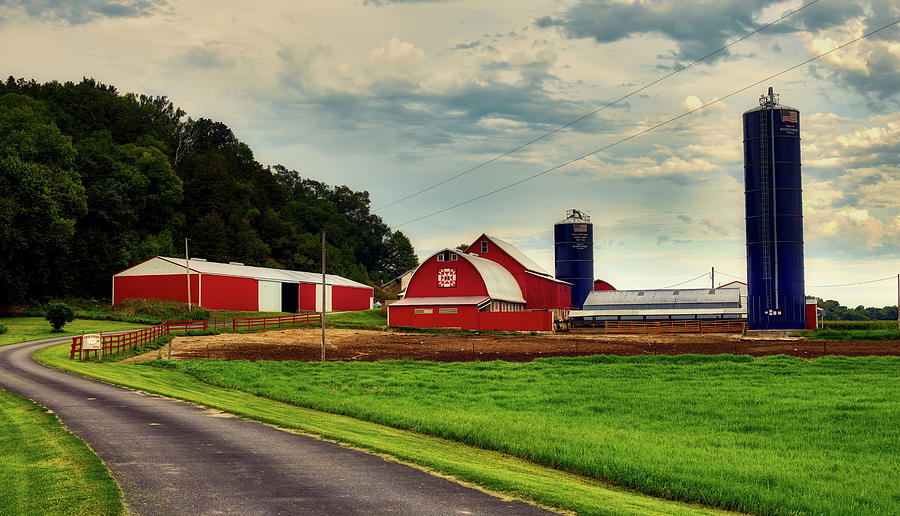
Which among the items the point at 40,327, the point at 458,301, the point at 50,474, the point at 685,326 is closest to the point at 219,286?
the point at 40,327

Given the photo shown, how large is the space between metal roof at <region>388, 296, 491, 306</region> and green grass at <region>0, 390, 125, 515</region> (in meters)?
58.8

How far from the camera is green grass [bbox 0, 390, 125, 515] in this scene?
460 inches

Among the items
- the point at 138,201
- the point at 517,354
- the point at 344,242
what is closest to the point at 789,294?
the point at 517,354

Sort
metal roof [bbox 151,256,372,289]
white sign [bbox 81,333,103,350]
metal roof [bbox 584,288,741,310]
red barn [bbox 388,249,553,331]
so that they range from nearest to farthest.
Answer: white sign [bbox 81,333,103,350]
red barn [bbox 388,249,553,331]
metal roof [bbox 151,256,372,289]
metal roof [bbox 584,288,741,310]

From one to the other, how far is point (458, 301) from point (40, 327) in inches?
1478

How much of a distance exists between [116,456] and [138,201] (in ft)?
303

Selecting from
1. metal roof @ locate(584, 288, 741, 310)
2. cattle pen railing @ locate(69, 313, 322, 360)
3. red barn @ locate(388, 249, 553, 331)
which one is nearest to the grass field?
cattle pen railing @ locate(69, 313, 322, 360)

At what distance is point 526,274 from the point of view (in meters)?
92.4

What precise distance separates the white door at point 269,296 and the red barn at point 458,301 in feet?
56.2

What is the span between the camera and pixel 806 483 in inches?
567

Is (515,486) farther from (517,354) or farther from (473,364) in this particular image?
(517,354)

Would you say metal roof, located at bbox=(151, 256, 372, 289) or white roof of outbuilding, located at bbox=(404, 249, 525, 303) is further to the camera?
metal roof, located at bbox=(151, 256, 372, 289)

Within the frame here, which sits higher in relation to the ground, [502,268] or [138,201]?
[138,201]

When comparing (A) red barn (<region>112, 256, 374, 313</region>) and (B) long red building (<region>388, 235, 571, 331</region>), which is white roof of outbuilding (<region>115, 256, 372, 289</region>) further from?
(B) long red building (<region>388, 235, 571, 331</region>)
